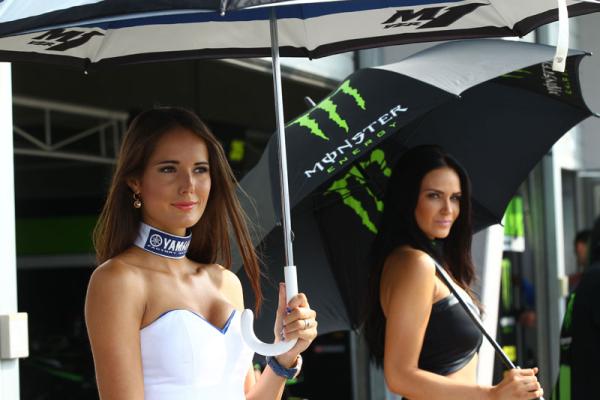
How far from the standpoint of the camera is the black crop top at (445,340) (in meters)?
3.55

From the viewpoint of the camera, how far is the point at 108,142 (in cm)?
1284

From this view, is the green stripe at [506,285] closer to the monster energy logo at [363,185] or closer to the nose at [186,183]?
the monster energy logo at [363,185]

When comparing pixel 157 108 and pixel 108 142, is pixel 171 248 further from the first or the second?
pixel 108 142

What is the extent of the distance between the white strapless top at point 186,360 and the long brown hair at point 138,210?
0.23 metres

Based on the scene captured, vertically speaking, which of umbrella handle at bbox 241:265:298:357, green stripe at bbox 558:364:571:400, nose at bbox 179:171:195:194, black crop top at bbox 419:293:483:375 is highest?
nose at bbox 179:171:195:194

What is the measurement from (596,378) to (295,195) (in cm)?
118

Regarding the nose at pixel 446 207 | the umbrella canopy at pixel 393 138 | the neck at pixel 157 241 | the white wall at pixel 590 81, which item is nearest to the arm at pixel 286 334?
the neck at pixel 157 241

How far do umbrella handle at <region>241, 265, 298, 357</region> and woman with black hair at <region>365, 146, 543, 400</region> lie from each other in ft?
3.09

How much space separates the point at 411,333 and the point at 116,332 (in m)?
1.39

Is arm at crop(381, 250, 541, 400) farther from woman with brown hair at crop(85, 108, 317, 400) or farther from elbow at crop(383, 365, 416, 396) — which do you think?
woman with brown hair at crop(85, 108, 317, 400)

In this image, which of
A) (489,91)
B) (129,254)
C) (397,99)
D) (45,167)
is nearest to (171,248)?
(129,254)

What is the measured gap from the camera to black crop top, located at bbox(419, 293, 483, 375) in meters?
3.55

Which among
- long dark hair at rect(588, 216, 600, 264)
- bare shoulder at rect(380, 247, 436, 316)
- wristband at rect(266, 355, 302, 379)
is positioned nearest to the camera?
wristband at rect(266, 355, 302, 379)

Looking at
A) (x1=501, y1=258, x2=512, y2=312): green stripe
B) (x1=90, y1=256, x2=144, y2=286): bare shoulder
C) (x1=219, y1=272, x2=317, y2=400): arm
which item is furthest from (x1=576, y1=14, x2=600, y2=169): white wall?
(x1=90, y1=256, x2=144, y2=286): bare shoulder
